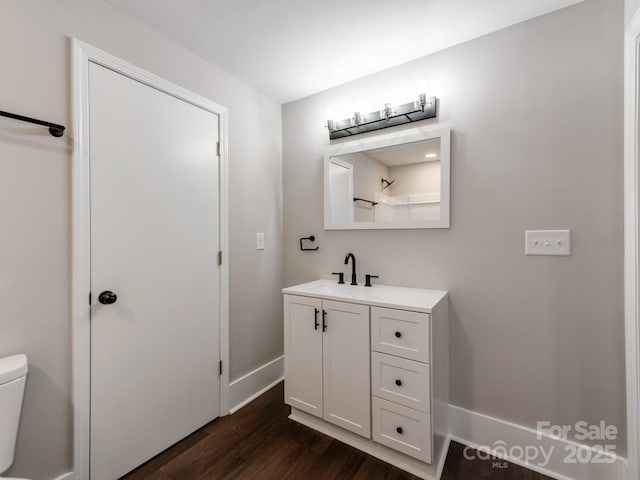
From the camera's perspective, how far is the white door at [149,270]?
146cm

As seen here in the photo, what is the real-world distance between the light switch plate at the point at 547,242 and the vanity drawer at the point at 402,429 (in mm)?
1042

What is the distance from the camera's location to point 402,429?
1.56m

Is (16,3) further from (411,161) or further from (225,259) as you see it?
(411,161)

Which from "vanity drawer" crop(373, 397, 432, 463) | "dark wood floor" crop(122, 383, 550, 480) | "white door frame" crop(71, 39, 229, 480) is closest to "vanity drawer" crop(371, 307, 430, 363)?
"vanity drawer" crop(373, 397, 432, 463)

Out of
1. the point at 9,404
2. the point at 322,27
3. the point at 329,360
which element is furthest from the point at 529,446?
the point at 322,27

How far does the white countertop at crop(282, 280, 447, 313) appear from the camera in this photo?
62.2 inches

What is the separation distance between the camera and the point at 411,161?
196cm

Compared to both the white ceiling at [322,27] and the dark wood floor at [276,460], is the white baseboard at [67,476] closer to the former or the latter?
the dark wood floor at [276,460]

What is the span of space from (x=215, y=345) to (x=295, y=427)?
2.47ft

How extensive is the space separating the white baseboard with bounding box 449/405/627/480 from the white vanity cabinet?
0.62m

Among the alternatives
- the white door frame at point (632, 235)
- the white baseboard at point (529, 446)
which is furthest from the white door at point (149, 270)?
the white door frame at point (632, 235)

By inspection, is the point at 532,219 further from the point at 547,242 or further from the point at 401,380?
the point at 401,380

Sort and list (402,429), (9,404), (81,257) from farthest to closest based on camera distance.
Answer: (402,429)
(81,257)
(9,404)

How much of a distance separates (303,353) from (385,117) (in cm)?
167
